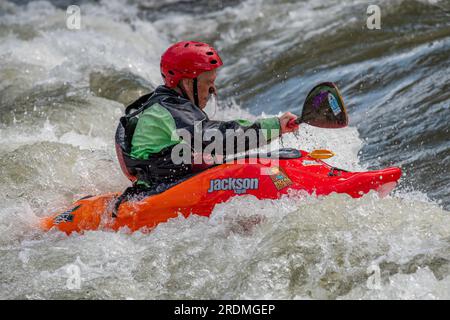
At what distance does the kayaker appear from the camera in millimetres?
5000

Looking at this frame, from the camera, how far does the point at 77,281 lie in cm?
464

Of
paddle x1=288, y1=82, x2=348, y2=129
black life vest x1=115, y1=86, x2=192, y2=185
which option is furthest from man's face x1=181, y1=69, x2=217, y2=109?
paddle x1=288, y1=82, x2=348, y2=129

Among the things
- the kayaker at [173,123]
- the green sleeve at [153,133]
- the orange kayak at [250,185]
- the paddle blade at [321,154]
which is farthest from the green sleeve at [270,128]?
the green sleeve at [153,133]

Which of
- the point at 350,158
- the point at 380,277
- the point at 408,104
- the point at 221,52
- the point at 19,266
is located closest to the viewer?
the point at 380,277

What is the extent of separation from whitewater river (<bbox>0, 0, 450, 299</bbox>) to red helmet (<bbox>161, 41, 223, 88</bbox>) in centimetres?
88

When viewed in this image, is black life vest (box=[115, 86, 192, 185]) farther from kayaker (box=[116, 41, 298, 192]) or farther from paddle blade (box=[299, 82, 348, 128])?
paddle blade (box=[299, 82, 348, 128])

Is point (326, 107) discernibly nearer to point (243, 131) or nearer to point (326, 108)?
point (326, 108)

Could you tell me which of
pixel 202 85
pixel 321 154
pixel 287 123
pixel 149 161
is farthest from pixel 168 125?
pixel 321 154

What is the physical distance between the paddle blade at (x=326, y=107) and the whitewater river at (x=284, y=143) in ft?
1.43

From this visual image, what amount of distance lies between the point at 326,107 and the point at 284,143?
2470 millimetres

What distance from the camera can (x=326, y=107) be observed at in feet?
15.5

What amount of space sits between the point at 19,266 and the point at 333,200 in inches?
74.6

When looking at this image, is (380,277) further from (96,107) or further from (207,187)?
(96,107)

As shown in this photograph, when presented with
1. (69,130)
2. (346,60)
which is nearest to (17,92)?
(69,130)
